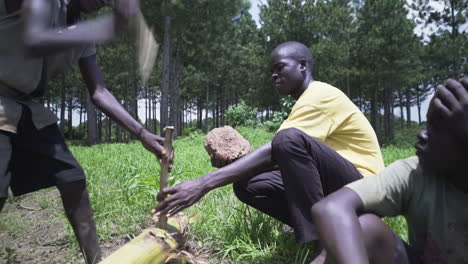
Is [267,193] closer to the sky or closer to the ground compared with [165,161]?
closer to the ground

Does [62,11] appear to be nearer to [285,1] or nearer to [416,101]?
[285,1]

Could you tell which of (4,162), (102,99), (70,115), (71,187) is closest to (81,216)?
(71,187)

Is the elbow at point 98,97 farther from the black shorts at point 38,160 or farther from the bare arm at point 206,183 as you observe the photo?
the bare arm at point 206,183

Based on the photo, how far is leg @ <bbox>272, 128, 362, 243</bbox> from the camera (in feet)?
5.45

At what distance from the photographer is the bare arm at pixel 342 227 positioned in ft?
3.38

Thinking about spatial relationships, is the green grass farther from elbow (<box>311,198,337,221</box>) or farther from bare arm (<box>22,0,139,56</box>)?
bare arm (<box>22,0,139,56</box>)

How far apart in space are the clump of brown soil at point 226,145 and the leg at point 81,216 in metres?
0.78

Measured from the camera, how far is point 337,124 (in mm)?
1835

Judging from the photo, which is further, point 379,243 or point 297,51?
point 297,51

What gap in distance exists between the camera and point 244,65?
2503 cm

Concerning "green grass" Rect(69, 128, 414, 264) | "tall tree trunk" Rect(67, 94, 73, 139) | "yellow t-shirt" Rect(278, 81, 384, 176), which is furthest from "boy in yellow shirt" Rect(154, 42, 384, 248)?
"tall tree trunk" Rect(67, 94, 73, 139)

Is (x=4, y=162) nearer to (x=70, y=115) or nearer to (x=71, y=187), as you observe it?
(x=71, y=187)

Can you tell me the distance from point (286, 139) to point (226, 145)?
60cm

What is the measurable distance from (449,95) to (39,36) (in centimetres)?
140
